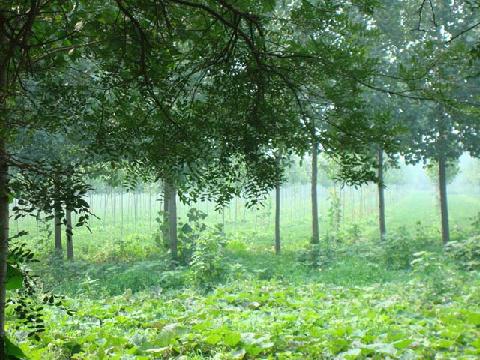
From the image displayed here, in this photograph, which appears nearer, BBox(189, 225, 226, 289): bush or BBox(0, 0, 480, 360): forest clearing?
BBox(0, 0, 480, 360): forest clearing

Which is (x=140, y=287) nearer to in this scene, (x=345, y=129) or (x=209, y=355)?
(x=209, y=355)

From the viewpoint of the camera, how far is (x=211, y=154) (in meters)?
3.72

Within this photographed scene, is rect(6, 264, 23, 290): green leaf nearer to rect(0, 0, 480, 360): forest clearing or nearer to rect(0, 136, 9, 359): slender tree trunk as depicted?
rect(0, 0, 480, 360): forest clearing

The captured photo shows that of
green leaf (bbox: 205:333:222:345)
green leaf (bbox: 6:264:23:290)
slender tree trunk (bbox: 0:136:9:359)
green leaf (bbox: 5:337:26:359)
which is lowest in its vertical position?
green leaf (bbox: 205:333:222:345)

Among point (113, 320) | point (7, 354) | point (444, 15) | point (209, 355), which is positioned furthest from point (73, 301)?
point (444, 15)

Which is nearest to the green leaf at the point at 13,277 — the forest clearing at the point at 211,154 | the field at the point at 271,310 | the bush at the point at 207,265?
the forest clearing at the point at 211,154

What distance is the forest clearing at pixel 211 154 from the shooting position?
3082 mm

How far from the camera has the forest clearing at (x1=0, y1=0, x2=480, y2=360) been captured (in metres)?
3.08

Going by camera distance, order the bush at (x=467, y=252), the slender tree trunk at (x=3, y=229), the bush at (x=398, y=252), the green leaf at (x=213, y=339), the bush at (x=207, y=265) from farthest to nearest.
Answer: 1. the bush at (x=398, y=252)
2. the bush at (x=467, y=252)
3. the bush at (x=207, y=265)
4. the green leaf at (x=213, y=339)
5. the slender tree trunk at (x=3, y=229)

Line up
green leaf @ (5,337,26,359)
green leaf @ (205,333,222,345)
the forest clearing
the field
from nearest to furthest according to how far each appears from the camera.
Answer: green leaf @ (5,337,26,359)
the forest clearing
the field
green leaf @ (205,333,222,345)

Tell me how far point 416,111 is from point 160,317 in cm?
1184

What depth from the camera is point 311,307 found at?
324 inches

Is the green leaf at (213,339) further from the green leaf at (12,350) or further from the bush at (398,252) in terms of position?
the bush at (398,252)

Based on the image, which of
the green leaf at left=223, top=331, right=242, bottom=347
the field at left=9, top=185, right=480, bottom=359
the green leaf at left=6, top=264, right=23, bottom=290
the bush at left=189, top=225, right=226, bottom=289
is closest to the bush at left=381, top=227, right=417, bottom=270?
the field at left=9, top=185, right=480, bottom=359
